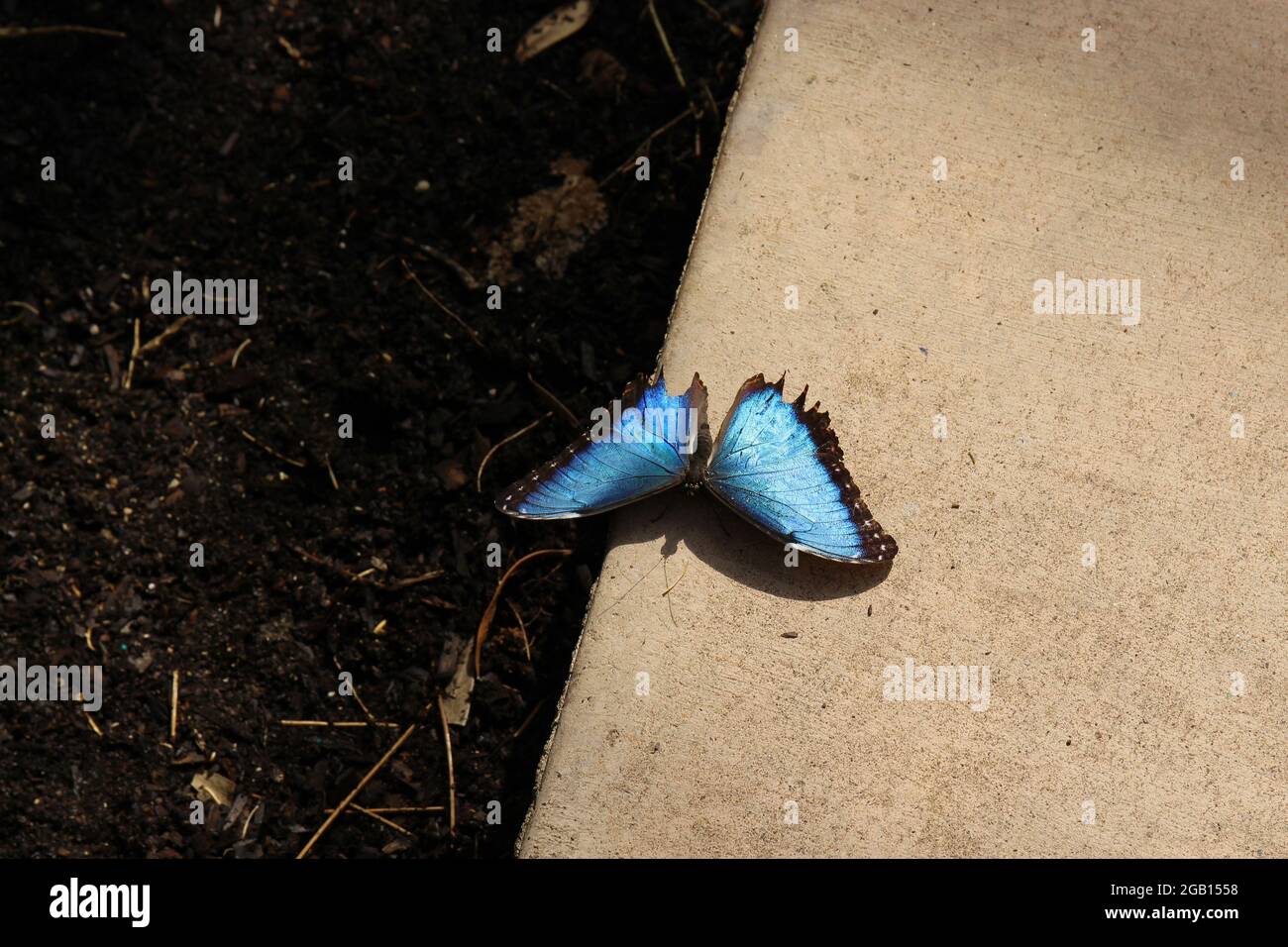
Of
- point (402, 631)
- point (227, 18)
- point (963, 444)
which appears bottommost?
point (402, 631)

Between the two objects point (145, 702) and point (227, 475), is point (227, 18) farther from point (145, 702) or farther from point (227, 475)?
point (145, 702)

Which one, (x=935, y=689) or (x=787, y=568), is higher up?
(x=787, y=568)

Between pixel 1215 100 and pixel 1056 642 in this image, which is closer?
pixel 1056 642

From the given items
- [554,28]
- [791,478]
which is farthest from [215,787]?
[554,28]

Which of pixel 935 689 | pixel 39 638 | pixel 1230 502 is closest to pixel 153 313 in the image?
pixel 39 638

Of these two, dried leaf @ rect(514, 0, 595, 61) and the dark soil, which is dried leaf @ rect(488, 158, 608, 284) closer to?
the dark soil

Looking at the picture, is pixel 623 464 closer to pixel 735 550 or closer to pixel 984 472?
pixel 735 550

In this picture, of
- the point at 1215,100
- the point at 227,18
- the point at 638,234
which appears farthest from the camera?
the point at 227,18

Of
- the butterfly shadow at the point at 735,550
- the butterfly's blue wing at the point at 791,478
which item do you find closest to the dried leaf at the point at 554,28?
the butterfly's blue wing at the point at 791,478
